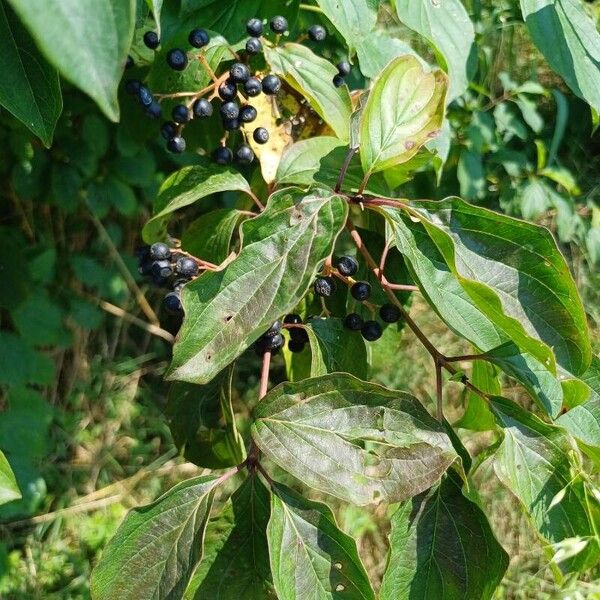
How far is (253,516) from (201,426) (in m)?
0.19

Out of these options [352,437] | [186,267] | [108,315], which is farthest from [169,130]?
[108,315]

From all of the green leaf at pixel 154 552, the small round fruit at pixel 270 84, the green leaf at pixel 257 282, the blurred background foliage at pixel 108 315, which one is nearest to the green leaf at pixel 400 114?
the green leaf at pixel 257 282

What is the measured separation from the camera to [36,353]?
5.94 feet

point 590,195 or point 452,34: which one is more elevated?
point 452,34

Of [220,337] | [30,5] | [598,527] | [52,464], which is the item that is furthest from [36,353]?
[30,5]

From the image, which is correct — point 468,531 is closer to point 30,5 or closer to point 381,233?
point 381,233

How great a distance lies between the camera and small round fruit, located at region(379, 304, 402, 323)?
942 millimetres

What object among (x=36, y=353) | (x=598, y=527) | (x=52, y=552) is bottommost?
(x=52, y=552)

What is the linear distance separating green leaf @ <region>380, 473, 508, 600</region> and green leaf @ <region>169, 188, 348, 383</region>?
0.88 feet

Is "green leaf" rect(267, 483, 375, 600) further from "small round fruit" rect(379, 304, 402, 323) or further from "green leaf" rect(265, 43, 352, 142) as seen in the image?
"green leaf" rect(265, 43, 352, 142)

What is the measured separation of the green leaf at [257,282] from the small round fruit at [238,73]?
25cm

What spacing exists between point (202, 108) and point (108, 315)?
1.43m

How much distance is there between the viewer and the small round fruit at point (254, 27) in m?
0.94

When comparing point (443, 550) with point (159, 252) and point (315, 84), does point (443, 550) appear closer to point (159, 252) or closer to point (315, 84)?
point (159, 252)
